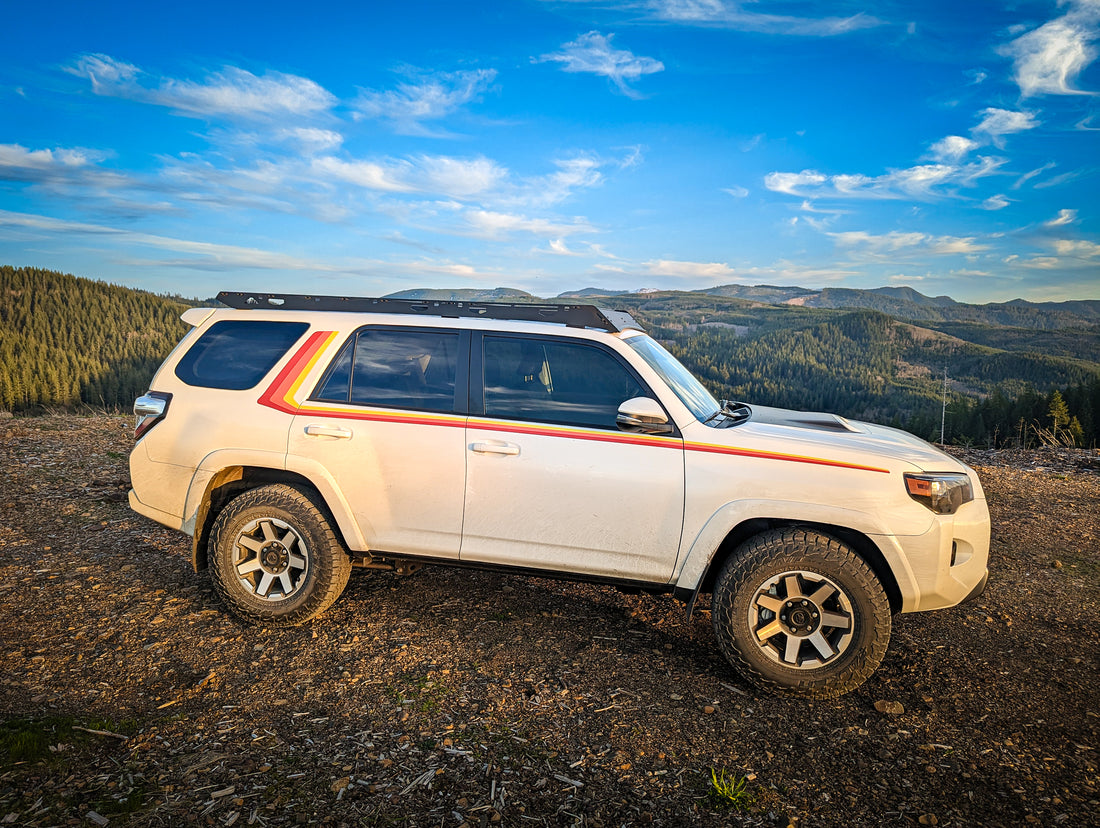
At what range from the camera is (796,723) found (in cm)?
309

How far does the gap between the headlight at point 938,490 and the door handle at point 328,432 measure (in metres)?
3.23

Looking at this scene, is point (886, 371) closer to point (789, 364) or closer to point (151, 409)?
point (789, 364)

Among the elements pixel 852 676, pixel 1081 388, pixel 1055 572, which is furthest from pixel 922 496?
pixel 1081 388

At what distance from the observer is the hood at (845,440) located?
10.9 ft

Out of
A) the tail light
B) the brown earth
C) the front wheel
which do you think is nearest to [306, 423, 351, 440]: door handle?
the tail light

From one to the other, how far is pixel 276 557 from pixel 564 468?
198 centimetres

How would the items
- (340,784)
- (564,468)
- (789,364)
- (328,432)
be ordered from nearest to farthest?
(340,784) < (564,468) < (328,432) < (789,364)

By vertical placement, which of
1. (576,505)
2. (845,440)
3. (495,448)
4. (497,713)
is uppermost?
(845,440)

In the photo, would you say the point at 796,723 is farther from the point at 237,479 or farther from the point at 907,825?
the point at 237,479

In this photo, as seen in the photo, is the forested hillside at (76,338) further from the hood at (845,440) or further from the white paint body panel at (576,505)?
the hood at (845,440)

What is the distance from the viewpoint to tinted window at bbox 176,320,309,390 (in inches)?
159

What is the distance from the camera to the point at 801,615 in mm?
3281

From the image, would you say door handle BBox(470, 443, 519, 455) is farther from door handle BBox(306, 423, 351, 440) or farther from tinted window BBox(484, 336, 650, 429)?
door handle BBox(306, 423, 351, 440)

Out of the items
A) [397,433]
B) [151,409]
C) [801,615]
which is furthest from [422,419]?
[801,615]
